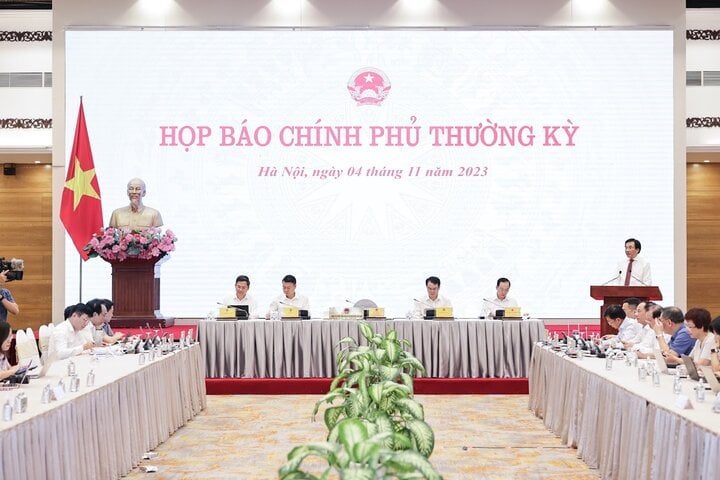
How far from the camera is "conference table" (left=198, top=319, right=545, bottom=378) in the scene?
8.16 meters

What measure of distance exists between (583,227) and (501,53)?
2.25m

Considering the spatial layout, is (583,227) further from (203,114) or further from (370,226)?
(203,114)

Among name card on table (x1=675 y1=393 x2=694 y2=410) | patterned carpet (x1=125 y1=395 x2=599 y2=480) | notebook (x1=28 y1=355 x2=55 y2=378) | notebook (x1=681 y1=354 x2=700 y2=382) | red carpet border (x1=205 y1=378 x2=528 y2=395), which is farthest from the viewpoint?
red carpet border (x1=205 y1=378 x2=528 y2=395)

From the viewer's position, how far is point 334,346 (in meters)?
8.16

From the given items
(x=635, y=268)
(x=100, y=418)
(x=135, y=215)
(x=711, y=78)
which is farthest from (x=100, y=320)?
(x=711, y=78)

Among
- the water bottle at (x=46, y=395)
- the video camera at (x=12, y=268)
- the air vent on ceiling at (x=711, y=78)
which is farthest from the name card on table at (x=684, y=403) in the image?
the air vent on ceiling at (x=711, y=78)

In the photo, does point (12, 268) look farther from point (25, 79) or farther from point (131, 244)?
point (25, 79)

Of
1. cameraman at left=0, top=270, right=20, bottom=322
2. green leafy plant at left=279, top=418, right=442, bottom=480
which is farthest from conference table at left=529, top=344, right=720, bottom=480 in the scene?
cameraman at left=0, top=270, right=20, bottom=322

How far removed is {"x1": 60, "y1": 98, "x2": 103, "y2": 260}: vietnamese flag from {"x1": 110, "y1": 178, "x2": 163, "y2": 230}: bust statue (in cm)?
65

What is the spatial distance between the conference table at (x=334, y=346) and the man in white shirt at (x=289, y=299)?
0.79 metres

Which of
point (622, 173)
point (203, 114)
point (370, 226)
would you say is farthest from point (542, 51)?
point (203, 114)

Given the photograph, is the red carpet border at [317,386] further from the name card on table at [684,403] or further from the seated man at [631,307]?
the name card on table at [684,403]

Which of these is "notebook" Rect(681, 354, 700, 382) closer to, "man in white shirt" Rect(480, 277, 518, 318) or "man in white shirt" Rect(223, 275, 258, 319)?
"man in white shirt" Rect(480, 277, 518, 318)

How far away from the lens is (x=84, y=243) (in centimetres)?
1012
